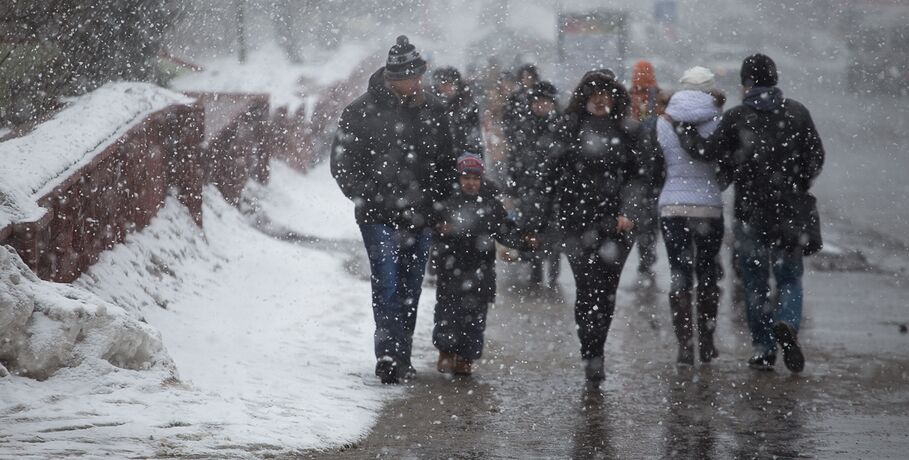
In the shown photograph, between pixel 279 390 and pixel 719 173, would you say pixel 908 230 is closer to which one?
pixel 719 173

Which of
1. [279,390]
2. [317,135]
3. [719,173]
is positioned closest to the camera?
[279,390]

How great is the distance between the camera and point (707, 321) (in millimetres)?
8109

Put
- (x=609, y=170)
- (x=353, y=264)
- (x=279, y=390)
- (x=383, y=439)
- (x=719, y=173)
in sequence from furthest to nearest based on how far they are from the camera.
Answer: (x=353, y=264)
(x=719, y=173)
(x=609, y=170)
(x=279, y=390)
(x=383, y=439)

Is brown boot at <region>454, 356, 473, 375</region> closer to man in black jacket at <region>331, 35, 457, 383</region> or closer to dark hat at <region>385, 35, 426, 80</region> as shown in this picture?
man in black jacket at <region>331, 35, 457, 383</region>

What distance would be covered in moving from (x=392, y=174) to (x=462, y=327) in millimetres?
916

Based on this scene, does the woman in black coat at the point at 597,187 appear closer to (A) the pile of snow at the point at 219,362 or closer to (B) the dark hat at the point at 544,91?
(A) the pile of snow at the point at 219,362

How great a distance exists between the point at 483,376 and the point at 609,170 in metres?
1.30

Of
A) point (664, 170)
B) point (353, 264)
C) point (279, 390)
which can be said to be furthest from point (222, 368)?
point (353, 264)

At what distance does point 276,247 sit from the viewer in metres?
11.6

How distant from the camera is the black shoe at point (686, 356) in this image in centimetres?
797

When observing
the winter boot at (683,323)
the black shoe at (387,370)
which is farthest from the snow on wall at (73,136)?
the winter boot at (683,323)

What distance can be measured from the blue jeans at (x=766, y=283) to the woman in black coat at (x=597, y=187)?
848mm

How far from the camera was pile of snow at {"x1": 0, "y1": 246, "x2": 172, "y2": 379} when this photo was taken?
518cm

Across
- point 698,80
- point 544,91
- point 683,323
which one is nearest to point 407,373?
point 683,323
